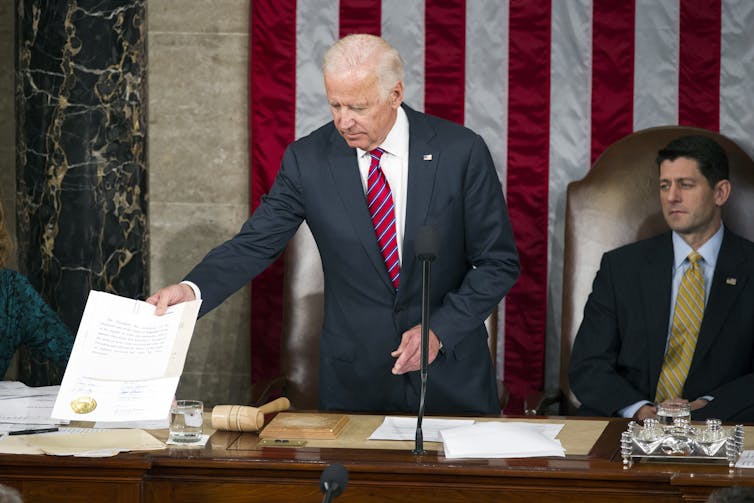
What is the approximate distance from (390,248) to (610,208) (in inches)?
53.3

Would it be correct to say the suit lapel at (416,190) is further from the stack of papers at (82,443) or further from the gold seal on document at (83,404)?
the gold seal on document at (83,404)

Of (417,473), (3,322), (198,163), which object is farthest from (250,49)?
(417,473)

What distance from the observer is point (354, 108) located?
10.2 feet

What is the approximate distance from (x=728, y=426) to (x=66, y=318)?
9.32ft

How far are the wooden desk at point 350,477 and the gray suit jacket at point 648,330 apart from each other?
4.16 feet

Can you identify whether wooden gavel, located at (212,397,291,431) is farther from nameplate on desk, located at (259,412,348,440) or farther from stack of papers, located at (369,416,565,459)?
stack of papers, located at (369,416,565,459)

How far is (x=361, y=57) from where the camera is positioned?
3090 millimetres

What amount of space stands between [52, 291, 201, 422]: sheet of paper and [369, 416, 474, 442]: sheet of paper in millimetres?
545

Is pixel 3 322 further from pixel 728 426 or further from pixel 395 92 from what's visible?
pixel 728 426

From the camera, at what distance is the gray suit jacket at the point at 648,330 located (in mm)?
3928

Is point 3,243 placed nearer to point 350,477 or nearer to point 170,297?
point 170,297

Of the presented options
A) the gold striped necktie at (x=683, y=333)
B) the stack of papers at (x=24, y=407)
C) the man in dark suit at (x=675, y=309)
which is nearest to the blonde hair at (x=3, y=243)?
the stack of papers at (x=24, y=407)

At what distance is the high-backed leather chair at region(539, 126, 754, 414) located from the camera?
14.2ft

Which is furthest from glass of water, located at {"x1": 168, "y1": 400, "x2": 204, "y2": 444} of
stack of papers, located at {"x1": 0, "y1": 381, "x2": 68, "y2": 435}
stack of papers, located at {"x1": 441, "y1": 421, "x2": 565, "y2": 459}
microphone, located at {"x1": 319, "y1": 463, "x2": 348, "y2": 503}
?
microphone, located at {"x1": 319, "y1": 463, "x2": 348, "y2": 503}
